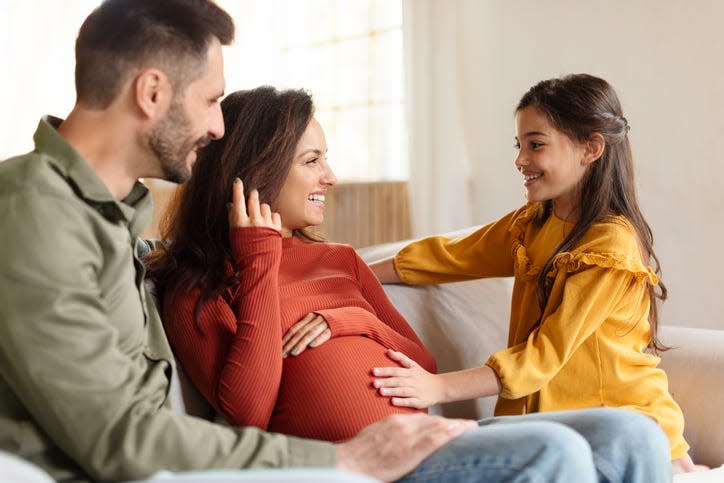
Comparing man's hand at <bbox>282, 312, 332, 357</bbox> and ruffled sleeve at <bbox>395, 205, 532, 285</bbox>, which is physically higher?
ruffled sleeve at <bbox>395, 205, 532, 285</bbox>

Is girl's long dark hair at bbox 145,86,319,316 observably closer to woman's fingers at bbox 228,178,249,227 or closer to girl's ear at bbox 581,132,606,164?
woman's fingers at bbox 228,178,249,227

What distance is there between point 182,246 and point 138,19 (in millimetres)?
510

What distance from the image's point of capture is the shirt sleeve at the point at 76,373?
1.01 m

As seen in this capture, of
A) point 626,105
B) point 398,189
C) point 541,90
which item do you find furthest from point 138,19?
point 398,189

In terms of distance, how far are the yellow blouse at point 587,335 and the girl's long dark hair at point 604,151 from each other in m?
0.03

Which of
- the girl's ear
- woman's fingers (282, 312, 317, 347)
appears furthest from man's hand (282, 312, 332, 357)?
the girl's ear

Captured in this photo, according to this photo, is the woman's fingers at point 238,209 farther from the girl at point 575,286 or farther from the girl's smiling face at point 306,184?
the girl at point 575,286

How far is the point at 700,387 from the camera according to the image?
1860 mm

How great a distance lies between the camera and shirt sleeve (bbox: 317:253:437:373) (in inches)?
61.8

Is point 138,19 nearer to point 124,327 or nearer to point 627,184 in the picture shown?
point 124,327

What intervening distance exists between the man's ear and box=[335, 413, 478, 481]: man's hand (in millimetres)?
509

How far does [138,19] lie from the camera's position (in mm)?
1204

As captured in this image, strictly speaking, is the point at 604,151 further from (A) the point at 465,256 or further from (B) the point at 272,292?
(B) the point at 272,292

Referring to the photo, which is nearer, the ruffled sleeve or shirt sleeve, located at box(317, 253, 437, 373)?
shirt sleeve, located at box(317, 253, 437, 373)
